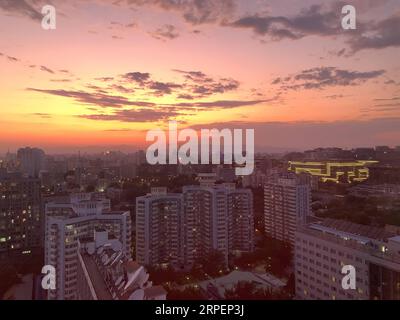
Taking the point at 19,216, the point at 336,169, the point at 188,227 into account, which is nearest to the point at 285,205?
the point at 188,227

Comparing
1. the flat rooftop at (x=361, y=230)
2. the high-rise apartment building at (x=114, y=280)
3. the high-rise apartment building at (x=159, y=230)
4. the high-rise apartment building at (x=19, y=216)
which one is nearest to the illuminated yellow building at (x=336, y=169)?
the high-rise apartment building at (x=159, y=230)

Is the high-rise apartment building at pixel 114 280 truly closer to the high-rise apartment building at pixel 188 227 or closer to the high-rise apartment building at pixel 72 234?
the high-rise apartment building at pixel 72 234

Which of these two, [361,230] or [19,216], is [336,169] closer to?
[361,230]

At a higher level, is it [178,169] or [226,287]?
[178,169]

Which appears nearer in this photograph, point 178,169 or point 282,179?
point 282,179
